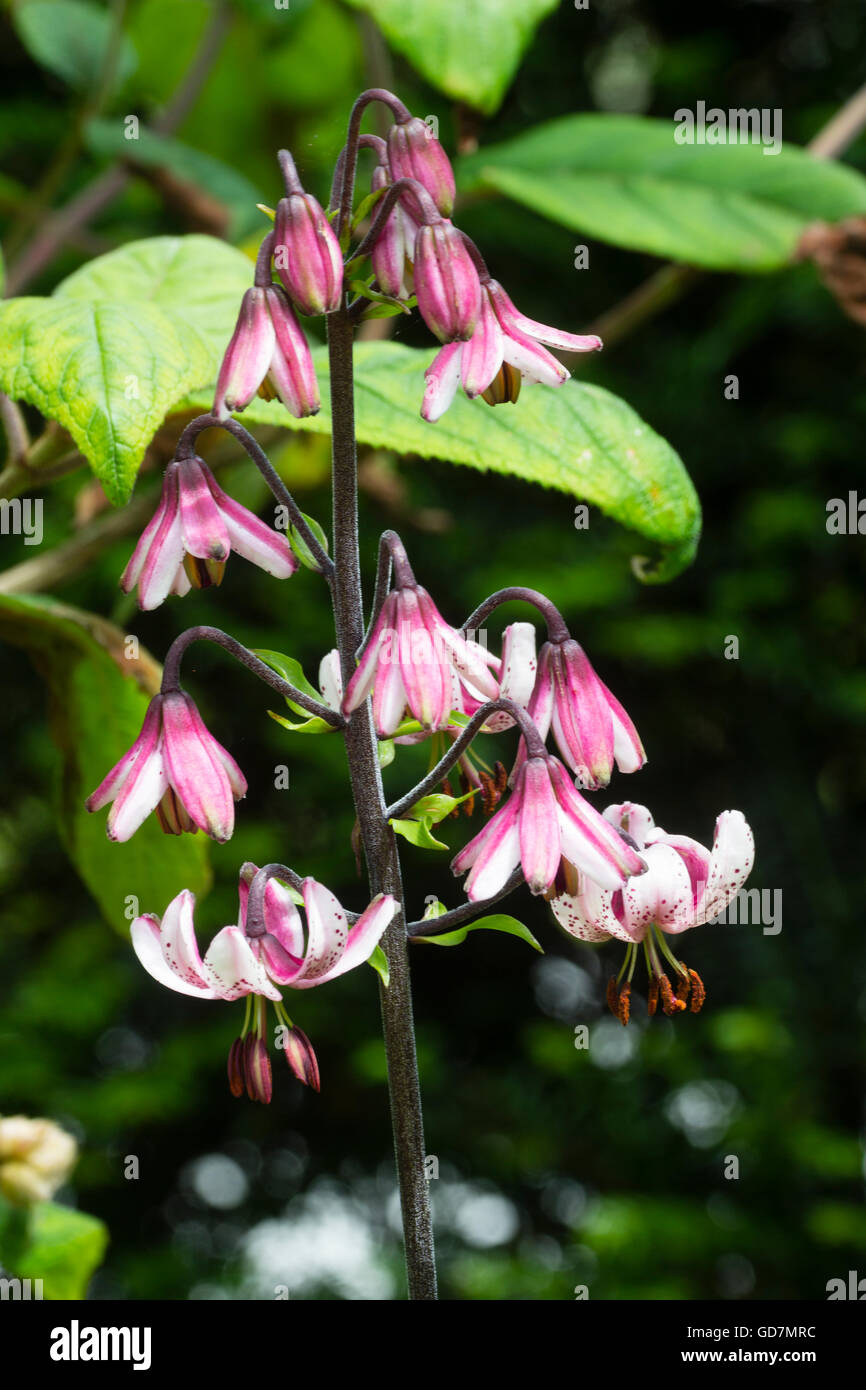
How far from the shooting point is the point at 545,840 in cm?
46

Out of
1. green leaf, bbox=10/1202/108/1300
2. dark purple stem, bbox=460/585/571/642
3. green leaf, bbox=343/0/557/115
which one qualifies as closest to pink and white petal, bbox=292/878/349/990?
dark purple stem, bbox=460/585/571/642

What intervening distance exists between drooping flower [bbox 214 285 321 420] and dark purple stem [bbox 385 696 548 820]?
11 cm

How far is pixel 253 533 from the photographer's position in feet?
1.59

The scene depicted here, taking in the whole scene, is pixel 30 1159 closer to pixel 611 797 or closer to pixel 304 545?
pixel 304 545

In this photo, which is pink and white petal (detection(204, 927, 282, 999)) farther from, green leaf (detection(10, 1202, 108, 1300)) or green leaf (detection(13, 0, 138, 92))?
green leaf (detection(13, 0, 138, 92))

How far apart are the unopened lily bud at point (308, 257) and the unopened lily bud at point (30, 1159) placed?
19.1 inches

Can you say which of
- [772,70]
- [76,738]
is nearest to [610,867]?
[76,738]

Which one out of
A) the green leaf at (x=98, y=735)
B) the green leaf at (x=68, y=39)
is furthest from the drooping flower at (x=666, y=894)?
the green leaf at (x=68, y=39)

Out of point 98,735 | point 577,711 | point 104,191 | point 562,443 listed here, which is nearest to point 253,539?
point 577,711

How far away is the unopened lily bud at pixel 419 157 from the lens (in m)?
0.47

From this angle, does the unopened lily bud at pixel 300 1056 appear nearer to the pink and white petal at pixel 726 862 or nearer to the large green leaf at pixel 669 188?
the pink and white petal at pixel 726 862

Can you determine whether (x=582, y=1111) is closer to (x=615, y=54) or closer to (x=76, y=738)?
(x=76, y=738)

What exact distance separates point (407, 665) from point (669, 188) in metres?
0.93

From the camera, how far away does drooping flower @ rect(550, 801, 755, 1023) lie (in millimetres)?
484
